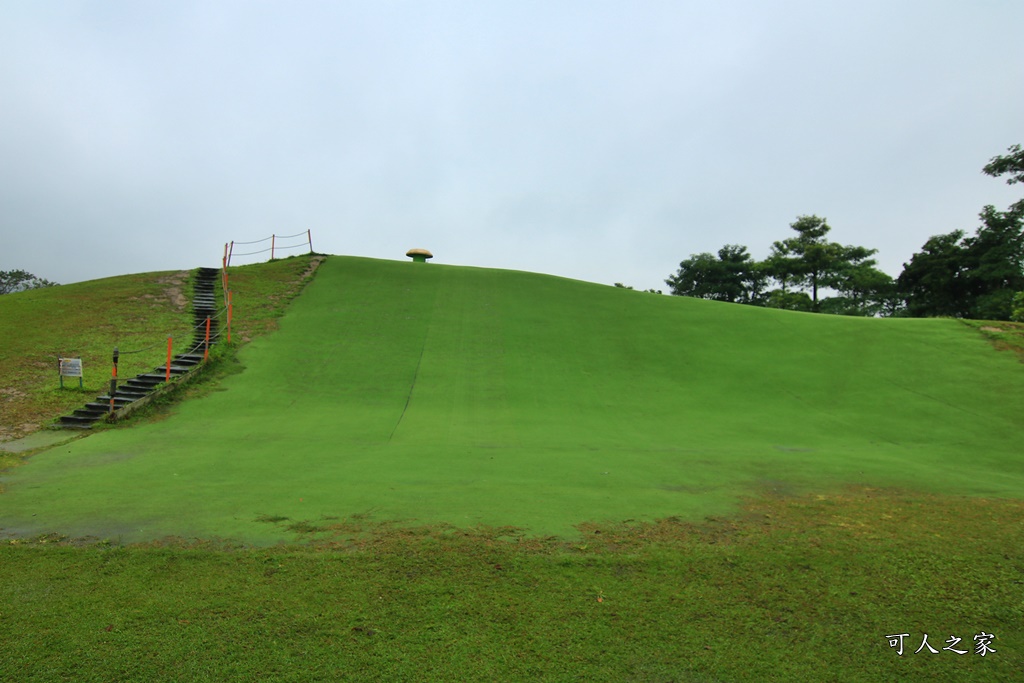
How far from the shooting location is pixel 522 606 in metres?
3.30

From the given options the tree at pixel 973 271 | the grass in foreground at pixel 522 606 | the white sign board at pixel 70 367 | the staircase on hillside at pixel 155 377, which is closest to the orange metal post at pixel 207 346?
the staircase on hillside at pixel 155 377

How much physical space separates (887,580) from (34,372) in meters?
13.8

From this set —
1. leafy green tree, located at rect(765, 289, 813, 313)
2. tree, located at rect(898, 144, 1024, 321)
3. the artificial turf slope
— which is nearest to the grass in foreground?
the artificial turf slope

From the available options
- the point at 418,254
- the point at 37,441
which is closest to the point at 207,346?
the point at 37,441

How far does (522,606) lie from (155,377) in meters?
10.4

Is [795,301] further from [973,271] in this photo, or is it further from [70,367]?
[70,367]

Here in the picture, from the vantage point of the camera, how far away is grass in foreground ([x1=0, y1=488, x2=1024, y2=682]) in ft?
8.94

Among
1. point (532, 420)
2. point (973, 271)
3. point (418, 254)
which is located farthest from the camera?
point (973, 271)

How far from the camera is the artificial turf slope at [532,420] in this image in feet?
17.5

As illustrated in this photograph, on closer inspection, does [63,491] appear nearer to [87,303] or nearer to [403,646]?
[403,646]

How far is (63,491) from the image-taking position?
5.50m

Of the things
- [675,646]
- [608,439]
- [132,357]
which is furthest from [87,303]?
[675,646]

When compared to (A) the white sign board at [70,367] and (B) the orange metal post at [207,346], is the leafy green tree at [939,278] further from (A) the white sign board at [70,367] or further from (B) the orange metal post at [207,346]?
(A) the white sign board at [70,367]

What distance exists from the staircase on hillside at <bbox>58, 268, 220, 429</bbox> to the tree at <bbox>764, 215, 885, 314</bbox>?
36.5 metres
